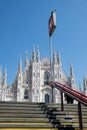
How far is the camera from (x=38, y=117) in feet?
22.0

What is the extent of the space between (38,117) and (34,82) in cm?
3301

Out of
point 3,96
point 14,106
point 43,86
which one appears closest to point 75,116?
point 14,106

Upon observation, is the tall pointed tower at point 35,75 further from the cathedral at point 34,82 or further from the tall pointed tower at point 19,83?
the tall pointed tower at point 19,83

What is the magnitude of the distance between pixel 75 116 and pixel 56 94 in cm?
3245

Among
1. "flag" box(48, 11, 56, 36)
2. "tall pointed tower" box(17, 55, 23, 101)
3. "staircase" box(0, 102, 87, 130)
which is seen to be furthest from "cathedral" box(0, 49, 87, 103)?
"staircase" box(0, 102, 87, 130)

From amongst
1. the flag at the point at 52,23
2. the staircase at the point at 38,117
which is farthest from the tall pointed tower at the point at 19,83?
the staircase at the point at 38,117

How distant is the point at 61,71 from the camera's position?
4244cm

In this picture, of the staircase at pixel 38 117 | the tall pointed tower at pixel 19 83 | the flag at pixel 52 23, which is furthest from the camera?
the tall pointed tower at pixel 19 83

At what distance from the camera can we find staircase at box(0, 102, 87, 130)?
20.0 ft

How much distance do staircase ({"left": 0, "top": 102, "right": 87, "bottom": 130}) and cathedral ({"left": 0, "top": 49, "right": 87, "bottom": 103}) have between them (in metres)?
29.1

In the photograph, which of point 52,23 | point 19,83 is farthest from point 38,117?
point 19,83

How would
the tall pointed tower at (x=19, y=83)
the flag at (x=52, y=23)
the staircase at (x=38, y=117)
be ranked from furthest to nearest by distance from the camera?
1. the tall pointed tower at (x=19, y=83)
2. the flag at (x=52, y=23)
3. the staircase at (x=38, y=117)

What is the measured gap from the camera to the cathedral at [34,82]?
38.0m

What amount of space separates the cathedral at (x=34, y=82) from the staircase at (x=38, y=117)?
95.4 feet
